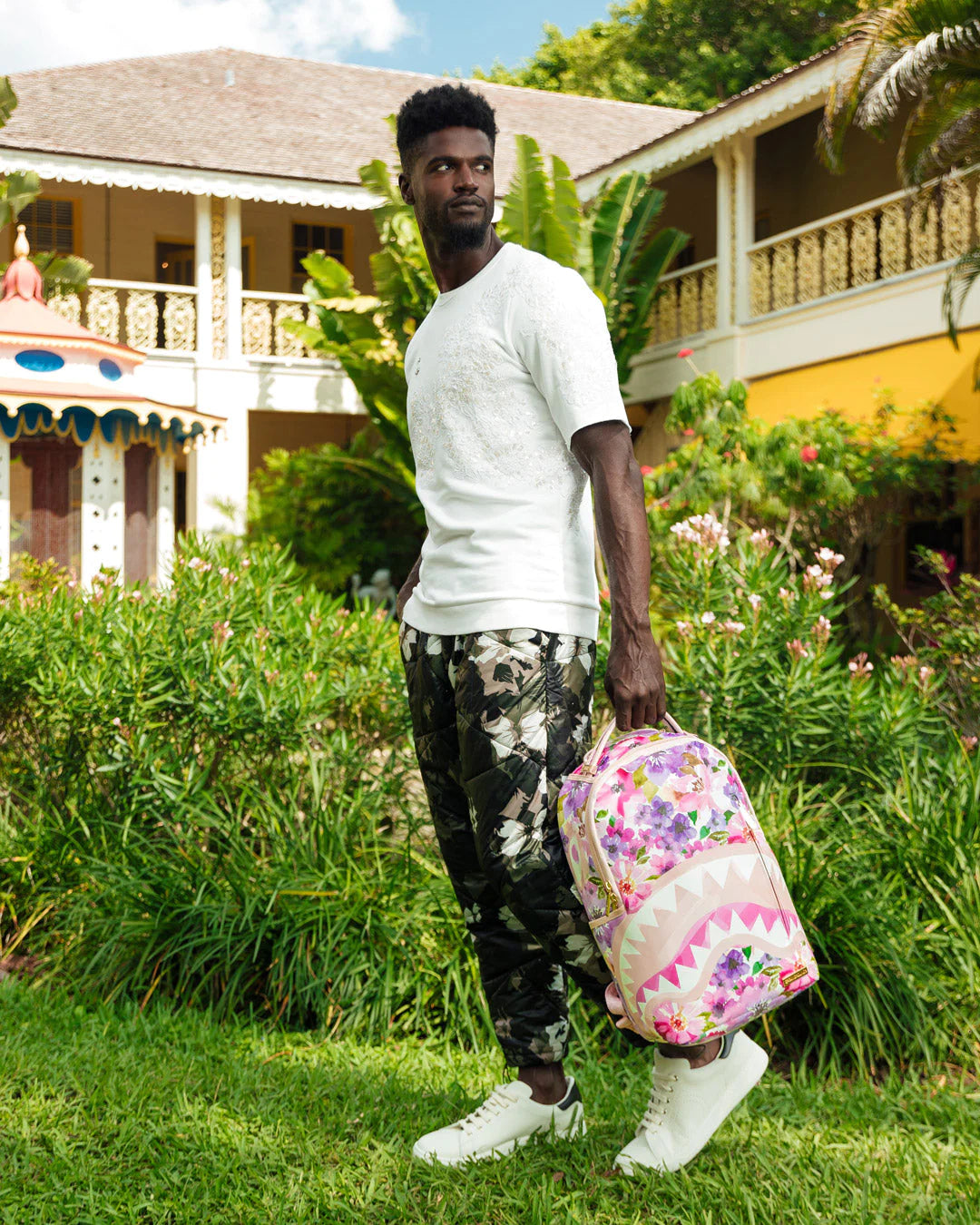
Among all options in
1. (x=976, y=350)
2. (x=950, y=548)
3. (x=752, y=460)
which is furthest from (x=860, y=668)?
(x=950, y=548)

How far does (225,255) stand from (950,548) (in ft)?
31.5

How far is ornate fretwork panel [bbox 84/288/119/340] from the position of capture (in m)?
14.7

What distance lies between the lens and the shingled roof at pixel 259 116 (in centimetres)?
1462

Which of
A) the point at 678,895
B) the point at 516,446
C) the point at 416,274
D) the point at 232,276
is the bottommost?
the point at 678,895

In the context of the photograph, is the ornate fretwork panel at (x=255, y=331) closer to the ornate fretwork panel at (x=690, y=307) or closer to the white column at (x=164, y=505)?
the ornate fretwork panel at (x=690, y=307)

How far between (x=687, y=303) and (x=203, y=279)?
19.9 feet

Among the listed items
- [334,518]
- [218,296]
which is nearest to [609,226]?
[334,518]

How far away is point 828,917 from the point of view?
3791 mm

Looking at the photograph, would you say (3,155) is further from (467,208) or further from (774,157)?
(467,208)

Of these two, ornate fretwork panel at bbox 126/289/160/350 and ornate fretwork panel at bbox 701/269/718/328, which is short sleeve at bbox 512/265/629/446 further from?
ornate fretwork panel at bbox 126/289/160/350

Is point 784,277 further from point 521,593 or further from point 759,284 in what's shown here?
point 521,593

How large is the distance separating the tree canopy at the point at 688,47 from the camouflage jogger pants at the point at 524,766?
84.4 feet

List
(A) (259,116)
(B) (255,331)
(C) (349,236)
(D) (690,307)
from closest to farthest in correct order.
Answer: (D) (690,307)
(B) (255,331)
(A) (259,116)
(C) (349,236)

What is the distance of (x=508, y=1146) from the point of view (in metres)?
2.58
